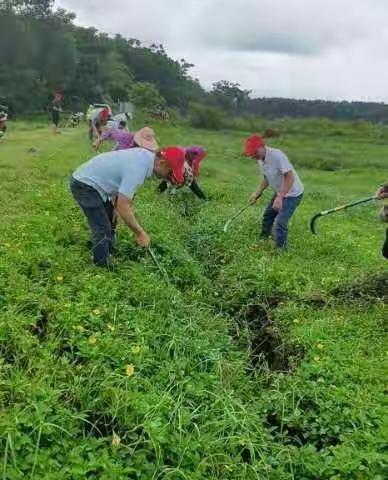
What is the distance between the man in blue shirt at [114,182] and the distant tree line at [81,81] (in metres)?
24.2

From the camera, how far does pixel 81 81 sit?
4119 cm

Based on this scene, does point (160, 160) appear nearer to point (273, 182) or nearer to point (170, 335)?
point (170, 335)

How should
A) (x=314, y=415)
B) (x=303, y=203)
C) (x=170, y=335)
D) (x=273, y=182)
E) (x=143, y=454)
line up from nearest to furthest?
(x=143, y=454) < (x=314, y=415) < (x=170, y=335) < (x=273, y=182) < (x=303, y=203)

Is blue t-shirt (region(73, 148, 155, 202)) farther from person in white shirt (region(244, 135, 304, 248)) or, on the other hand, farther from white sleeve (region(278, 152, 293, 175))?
white sleeve (region(278, 152, 293, 175))

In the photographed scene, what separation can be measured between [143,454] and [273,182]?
220 inches

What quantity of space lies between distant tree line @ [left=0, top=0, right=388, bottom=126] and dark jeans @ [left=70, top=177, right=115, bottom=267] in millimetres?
24161

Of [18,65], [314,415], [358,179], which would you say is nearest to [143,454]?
[314,415]

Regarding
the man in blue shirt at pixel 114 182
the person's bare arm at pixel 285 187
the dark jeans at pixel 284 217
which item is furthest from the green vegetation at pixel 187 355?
the person's bare arm at pixel 285 187

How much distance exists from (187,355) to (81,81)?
3844 centimetres

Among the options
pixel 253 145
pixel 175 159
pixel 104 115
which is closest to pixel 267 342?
pixel 175 159

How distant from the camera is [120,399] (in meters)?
4.11

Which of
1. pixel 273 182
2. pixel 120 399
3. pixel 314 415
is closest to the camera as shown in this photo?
pixel 120 399

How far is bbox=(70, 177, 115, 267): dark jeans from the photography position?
21.3 ft

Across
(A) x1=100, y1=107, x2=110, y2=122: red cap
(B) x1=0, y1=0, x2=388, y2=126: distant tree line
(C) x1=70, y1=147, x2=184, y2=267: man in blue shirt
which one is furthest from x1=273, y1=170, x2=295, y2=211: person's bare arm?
(B) x1=0, y1=0, x2=388, y2=126: distant tree line
